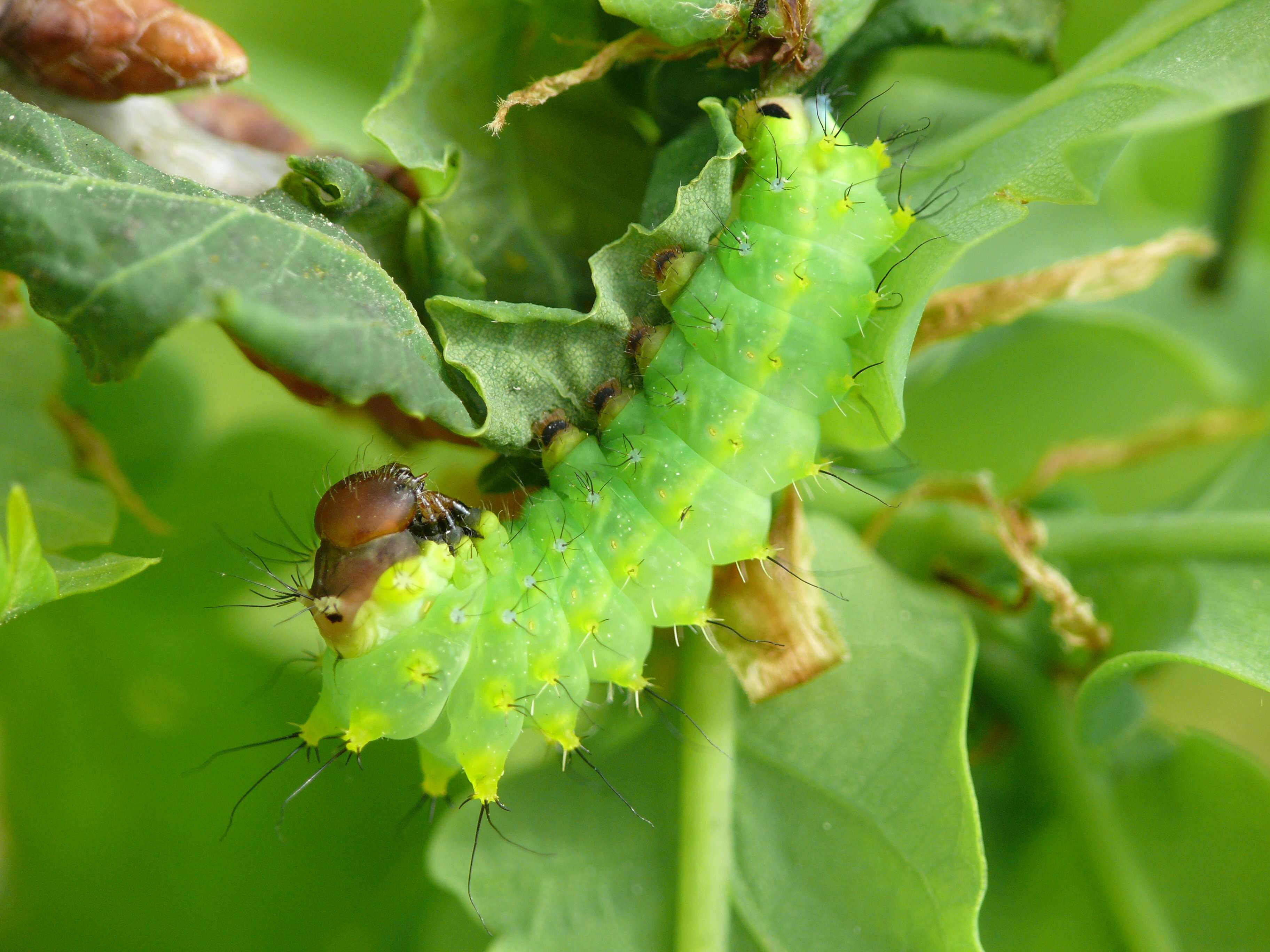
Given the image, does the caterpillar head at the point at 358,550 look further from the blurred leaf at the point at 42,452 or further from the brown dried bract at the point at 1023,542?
the brown dried bract at the point at 1023,542

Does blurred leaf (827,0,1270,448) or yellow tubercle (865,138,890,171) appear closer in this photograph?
blurred leaf (827,0,1270,448)

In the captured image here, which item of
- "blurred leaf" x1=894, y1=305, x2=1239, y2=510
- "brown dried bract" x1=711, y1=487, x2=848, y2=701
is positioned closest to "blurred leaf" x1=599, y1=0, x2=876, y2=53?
"brown dried bract" x1=711, y1=487, x2=848, y2=701

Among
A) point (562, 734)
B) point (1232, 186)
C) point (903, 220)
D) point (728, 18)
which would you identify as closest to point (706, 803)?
point (562, 734)

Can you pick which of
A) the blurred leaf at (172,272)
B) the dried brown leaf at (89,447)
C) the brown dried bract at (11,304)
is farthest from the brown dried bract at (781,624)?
the brown dried bract at (11,304)

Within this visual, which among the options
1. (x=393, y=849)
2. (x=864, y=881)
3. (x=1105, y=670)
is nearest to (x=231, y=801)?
(x=393, y=849)

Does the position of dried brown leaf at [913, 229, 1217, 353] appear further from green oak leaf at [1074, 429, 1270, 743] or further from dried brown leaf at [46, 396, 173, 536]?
dried brown leaf at [46, 396, 173, 536]

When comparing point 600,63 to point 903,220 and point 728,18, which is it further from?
point 903,220
